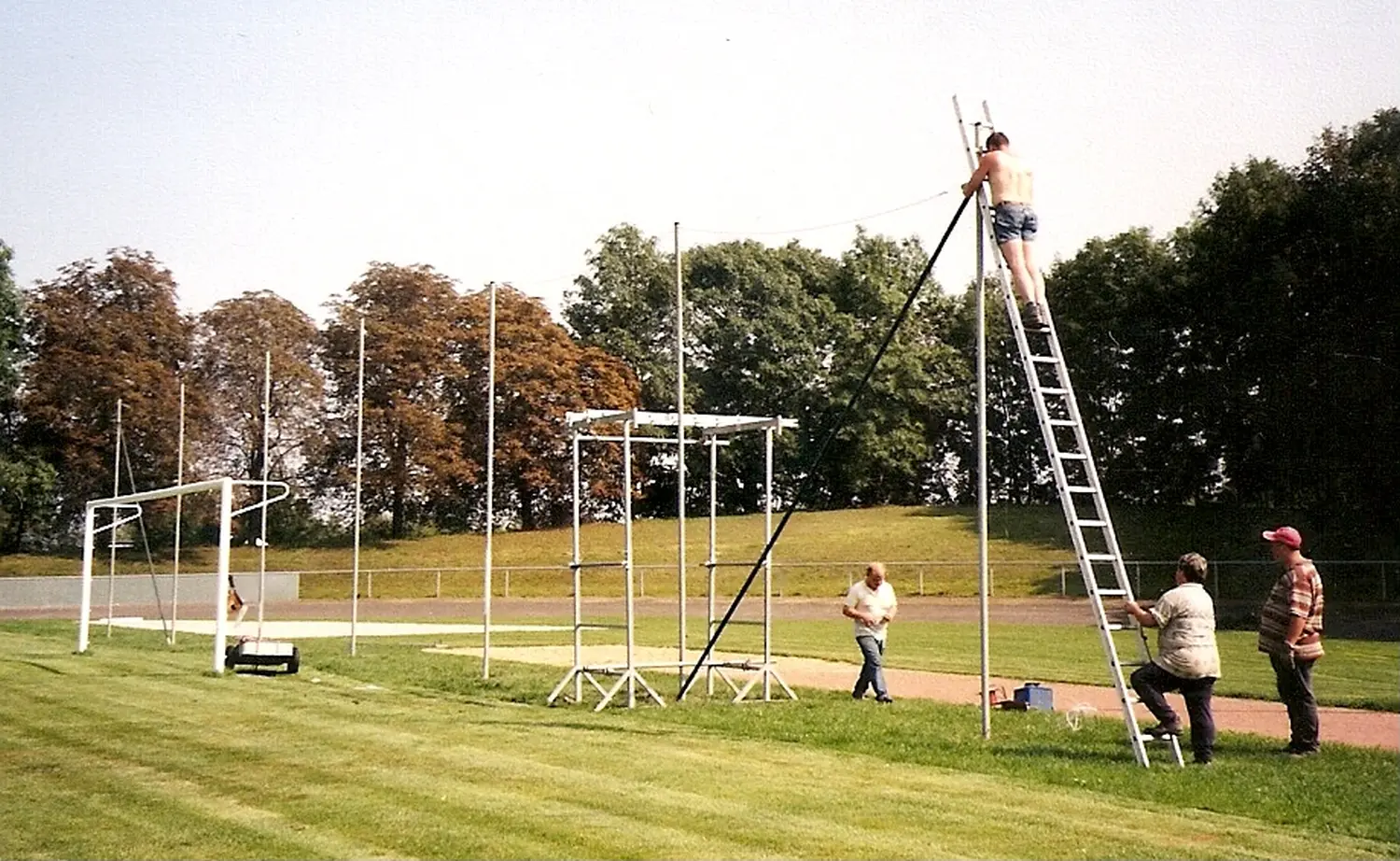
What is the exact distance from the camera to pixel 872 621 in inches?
702

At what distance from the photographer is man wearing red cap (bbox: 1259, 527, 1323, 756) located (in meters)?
12.4

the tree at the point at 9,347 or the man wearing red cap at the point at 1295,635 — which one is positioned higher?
the tree at the point at 9,347

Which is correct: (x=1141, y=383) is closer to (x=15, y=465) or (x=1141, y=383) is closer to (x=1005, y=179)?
(x=15, y=465)

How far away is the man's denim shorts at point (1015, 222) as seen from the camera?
1359 centimetres

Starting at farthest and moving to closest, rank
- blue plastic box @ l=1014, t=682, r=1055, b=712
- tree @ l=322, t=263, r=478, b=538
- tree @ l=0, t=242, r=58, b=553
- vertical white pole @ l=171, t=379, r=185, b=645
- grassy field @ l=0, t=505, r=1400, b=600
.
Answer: tree @ l=322, t=263, r=478, b=538
grassy field @ l=0, t=505, r=1400, b=600
tree @ l=0, t=242, r=58, b=553
vertical white pole @ l=171, t=379, r=185, b=645
blue plastic box @ l=1014, t=682, r=1055, b=712

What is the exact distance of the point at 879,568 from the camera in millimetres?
18125

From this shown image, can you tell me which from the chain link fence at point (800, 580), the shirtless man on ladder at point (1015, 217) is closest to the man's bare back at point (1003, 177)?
the shirtless man on ladder at point (1015, 217)

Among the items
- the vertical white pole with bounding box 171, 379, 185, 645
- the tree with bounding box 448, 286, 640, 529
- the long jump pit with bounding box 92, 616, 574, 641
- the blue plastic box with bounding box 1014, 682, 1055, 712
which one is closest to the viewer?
the blue plastic box with bounding box 1014, 682, 1055, 712

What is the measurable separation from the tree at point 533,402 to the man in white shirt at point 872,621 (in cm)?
3259

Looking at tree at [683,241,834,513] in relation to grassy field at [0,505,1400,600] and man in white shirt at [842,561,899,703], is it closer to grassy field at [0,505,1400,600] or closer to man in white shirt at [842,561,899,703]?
grassy field at [0,505,1400,600]

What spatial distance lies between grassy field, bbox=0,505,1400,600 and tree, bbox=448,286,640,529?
4.77 feet

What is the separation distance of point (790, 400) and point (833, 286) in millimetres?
8736

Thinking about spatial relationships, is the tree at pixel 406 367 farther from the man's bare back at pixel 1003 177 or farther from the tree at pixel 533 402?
the man's bare back at pixel 1003 177

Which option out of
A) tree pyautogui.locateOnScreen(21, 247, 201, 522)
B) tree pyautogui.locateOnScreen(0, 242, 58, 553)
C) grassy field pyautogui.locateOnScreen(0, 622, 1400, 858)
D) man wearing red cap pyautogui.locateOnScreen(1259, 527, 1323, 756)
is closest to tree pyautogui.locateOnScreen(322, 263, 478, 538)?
tree pyautogui.locateOnScreen(21, 247, 201, 522)
